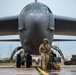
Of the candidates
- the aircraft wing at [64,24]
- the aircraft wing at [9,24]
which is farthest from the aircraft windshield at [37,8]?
the aircraft wing at [64,24]

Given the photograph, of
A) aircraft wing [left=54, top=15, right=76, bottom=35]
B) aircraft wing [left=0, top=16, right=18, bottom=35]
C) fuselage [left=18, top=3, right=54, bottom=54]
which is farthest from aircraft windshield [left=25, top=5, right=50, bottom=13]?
aircraft wing [left=54, top=15, right=76, bottom=35]

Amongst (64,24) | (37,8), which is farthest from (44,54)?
(64,24)

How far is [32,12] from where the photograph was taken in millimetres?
12867

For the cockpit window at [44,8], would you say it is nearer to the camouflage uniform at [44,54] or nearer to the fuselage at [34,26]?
the fuselage at [34,26]

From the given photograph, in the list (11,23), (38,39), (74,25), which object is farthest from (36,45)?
(74,25)

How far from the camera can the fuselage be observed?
12.1m

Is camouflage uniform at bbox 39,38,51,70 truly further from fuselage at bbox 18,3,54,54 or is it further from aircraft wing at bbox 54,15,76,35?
aircraft wing at bbox 54,15,76,35

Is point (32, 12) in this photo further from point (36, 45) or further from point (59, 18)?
point (59, 18)

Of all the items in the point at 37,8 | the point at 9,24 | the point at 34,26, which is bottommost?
the point at 34,26

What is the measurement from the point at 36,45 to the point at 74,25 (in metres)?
4.77

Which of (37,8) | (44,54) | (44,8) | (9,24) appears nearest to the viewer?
(44,54)

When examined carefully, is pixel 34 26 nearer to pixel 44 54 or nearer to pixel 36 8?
pixel 44 54

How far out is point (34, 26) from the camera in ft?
39.4

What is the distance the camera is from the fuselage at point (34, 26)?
12086 mm
